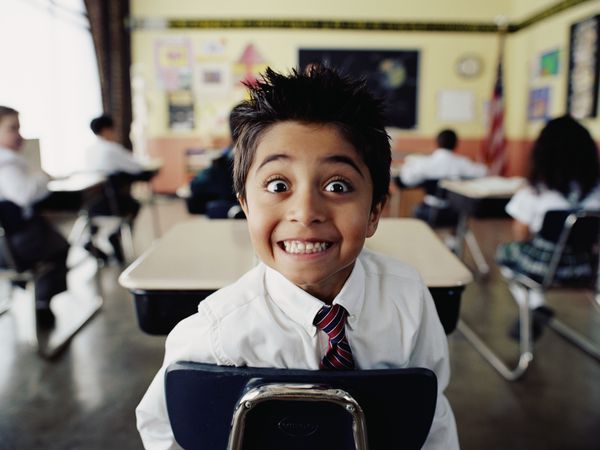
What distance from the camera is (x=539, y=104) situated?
6395 millimetres

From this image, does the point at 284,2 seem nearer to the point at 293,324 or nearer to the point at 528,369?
the point at 528,369

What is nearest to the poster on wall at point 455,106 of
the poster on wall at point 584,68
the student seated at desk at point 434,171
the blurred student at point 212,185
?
the poster on wall at point 584,68

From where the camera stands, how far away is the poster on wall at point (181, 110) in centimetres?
721

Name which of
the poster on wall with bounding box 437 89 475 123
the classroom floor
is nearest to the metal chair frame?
the classroom floor

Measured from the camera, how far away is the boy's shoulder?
787 millimetres

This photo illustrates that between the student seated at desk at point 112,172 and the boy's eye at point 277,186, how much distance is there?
125 inches

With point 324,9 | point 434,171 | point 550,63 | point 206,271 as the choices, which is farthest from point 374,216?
point 324,9

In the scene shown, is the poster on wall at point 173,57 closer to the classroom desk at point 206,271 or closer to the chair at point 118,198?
the chair at point 118,198

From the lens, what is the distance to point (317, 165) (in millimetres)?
722

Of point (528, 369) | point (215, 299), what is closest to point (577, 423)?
point (528, 369)

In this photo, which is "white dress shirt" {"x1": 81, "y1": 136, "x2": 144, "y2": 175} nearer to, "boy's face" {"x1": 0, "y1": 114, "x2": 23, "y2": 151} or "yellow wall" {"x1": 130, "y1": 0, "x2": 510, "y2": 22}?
"boy's face" {"x1": 0, "y1": 114, "x2": 23, "y2": 151}

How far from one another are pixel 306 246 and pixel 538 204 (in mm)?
1979

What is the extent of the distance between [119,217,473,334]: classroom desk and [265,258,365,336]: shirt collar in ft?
1.29

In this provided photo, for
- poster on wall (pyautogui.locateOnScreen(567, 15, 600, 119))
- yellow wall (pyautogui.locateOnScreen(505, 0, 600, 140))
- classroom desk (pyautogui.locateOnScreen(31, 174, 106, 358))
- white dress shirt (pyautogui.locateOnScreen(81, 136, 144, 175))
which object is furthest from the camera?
yellow wall (pyautogui.locateOnScreen(505, 0, 600, 140))
